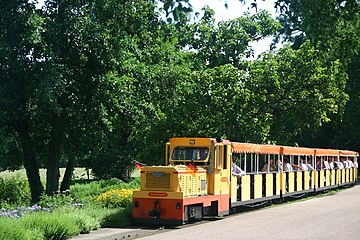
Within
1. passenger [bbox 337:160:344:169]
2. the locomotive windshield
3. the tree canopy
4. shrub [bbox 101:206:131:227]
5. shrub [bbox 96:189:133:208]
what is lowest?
shrub [bbox 101:206:131:227]

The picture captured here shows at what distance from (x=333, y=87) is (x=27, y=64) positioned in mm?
19224

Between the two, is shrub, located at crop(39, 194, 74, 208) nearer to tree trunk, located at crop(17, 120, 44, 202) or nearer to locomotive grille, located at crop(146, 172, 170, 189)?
locomotive grille, located at crop(146, 172, 170, 189)

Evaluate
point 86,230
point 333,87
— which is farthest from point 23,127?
point 333,87

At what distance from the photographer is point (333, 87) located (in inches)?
1435

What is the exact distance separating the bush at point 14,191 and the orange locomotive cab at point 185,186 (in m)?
10.1

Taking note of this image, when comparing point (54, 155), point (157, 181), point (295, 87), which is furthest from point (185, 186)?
point (295, 87)

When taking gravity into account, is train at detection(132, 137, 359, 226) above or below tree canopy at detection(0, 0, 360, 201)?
below

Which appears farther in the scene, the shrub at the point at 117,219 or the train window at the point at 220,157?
the train window at the point at 220,157

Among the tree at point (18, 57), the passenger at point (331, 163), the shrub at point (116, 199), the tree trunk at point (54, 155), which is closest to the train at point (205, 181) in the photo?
the shrub at point (116, 199)

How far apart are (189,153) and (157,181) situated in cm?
245

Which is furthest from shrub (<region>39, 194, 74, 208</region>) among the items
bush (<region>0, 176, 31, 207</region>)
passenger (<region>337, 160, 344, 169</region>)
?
passenger (<region>337, 160, 344, 169</region>)

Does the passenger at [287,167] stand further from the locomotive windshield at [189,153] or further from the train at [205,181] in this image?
the locomotive windshield at [189,153]

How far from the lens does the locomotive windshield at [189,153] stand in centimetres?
2116

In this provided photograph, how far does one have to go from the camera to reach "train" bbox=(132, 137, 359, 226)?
18.9 metres
